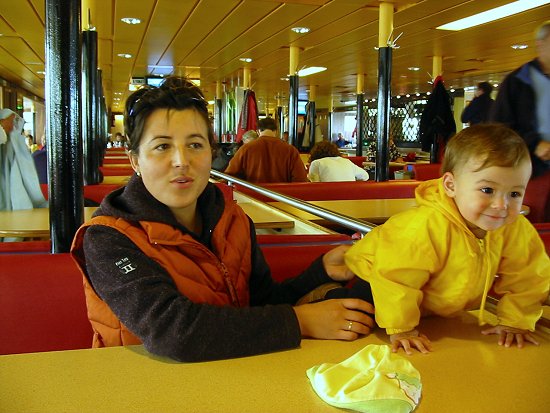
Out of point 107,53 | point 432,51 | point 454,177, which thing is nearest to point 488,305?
point 454,177

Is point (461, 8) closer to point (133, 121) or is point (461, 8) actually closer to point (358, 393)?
point (133, 121)

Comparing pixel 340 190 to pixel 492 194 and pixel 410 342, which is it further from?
pixel 410 342

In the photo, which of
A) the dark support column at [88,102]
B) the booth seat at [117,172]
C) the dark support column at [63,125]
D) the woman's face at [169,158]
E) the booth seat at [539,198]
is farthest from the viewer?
the booth seat at [117,172]

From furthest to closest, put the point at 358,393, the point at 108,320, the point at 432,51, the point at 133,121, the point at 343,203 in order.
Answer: the point at 432,51
the point at 343,203
the point at 133,121
the point at 108,320
the point at 358,393

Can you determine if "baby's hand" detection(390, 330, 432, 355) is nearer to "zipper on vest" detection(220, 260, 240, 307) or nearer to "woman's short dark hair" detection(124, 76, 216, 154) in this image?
"zipper on vest" detection(220, 260, 240, 307)

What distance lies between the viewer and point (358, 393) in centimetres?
89

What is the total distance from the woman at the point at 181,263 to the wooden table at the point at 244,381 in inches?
1.9

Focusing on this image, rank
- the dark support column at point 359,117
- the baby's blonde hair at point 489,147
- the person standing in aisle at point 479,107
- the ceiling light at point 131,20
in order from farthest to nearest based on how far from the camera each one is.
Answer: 1. the dark support column at point 359,117
2. the ceiling light at point 131,20
3. the person standing in aisle at point 479,107
4. the baby's blonde hair at point 489,147

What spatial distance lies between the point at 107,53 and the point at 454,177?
9821 millimetres

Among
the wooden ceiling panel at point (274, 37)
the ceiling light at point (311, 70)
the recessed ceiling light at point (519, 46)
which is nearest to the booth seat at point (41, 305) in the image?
the wooden ceiling panel at point (274, 37)

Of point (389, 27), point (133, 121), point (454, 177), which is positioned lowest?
point (454, 177)

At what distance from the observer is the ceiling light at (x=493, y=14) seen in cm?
578

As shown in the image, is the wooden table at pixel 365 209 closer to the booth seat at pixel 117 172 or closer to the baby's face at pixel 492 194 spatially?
the baby's face at pixel 492 194

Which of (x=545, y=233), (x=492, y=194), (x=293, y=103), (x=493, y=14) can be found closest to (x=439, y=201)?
(x=492, y=194)
